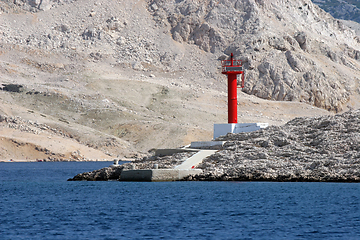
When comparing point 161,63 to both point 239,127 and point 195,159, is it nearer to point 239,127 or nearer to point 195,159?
point 239,127

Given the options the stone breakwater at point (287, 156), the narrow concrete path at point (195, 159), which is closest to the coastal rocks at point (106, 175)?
the stone breakwater at point (287, 156)

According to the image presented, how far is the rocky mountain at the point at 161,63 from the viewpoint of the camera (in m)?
80.1

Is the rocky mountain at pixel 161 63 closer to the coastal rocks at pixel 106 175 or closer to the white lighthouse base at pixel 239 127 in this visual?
the white lighthouse base at pixel 239 127

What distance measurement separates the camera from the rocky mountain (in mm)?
80062

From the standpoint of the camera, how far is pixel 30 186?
36.5 m

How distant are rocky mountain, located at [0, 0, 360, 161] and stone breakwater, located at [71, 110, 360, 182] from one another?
32.4m

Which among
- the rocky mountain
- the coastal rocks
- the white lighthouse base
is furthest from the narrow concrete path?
the rocky mountain

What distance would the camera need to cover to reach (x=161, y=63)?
10194 centimetres

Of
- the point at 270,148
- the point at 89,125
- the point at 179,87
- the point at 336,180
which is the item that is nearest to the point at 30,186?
the point at 270,148

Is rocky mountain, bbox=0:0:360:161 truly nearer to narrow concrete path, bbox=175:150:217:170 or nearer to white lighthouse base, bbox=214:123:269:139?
white lighthouse base, bbox=214:123:269:139

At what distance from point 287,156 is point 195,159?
5.99 meters

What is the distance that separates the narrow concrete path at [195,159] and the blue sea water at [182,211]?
2.29 m

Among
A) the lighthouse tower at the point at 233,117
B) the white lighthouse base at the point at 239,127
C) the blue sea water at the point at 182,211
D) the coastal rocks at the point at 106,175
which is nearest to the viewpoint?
the blue sea water at the point at 182,211

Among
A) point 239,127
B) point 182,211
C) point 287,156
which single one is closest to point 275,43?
point 239,127
